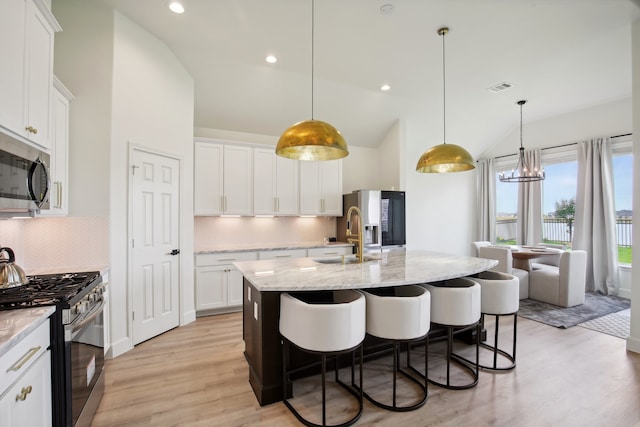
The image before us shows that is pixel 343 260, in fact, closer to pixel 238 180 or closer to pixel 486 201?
pixel 238 180

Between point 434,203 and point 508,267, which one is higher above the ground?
point 434,203

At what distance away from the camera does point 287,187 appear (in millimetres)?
4883

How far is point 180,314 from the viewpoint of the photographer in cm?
370

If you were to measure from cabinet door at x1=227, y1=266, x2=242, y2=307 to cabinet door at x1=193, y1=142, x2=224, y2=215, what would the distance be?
35.6 inches

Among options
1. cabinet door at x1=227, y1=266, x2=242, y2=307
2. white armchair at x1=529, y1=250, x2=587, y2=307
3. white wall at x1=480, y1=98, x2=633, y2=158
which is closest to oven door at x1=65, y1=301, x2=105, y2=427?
cabinet door at x1=227, y1=266, x2=242, y2=307

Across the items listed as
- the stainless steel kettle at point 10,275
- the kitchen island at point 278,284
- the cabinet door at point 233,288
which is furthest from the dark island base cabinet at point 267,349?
the cabinet door at point 233,288

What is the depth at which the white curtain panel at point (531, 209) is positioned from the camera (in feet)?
19.9

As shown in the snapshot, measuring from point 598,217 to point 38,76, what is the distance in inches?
293

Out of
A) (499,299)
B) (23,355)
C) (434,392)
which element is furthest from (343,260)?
(23,355)

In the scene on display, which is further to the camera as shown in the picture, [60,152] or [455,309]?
[60,152]

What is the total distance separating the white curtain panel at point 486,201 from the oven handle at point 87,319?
284 inches

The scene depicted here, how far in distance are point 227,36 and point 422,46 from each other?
7.62 ft

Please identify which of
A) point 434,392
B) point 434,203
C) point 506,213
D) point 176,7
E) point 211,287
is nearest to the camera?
point 434,392

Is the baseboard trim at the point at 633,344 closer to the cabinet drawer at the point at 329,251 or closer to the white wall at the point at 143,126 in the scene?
the cabinet drawer at the point at 329,251
